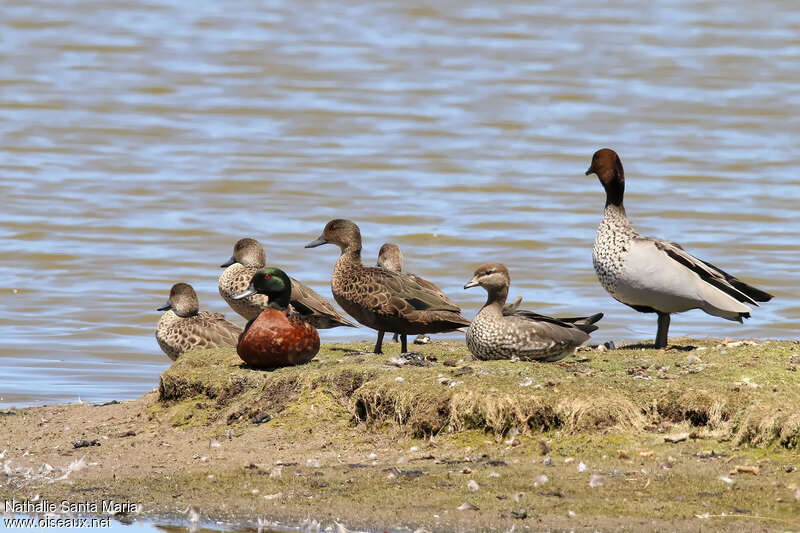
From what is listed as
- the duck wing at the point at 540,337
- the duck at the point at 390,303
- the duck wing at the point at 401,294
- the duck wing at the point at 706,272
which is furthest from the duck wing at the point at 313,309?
the duck wing at the point at 706,272

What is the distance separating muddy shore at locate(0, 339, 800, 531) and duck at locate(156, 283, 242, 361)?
87 cm

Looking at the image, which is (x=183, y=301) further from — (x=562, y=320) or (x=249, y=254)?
(x=562, y=320)

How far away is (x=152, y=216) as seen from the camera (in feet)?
59.6

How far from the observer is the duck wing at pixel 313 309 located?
387 inches

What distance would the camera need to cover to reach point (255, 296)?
393 inches

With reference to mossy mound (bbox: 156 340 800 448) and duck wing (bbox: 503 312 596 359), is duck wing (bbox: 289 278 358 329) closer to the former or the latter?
mossy mound (bbox: 156 340 800 448)

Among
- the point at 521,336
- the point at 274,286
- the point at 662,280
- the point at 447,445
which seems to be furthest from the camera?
the point at 662,280

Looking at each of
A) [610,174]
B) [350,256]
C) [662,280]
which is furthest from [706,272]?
[350,256]

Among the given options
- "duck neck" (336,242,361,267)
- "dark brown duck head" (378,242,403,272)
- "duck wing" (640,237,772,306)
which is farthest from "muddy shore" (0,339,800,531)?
"dark brown duck head" (378,242,403,272)

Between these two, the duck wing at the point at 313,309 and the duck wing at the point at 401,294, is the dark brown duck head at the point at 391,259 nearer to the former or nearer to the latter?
the duck wing at the point at 313,309

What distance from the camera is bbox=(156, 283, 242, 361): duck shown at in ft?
31.8

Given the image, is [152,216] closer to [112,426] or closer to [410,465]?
[112,426]

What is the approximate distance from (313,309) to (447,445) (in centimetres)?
281

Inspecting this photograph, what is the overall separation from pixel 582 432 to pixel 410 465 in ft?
2.95
